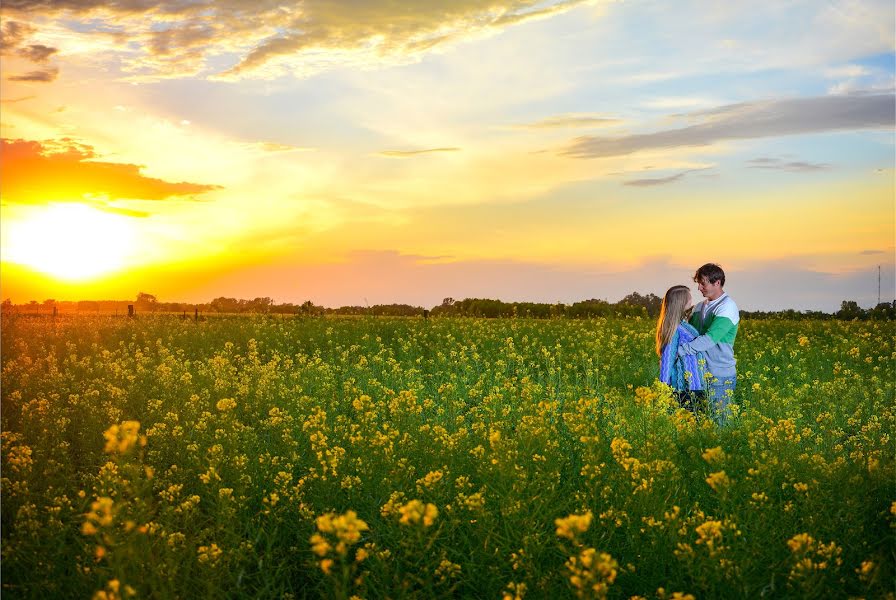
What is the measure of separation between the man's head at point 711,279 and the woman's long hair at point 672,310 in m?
0.23

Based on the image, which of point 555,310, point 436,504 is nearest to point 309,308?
point 555,310

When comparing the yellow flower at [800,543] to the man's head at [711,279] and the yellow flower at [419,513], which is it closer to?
the yellow flower at [419,513]

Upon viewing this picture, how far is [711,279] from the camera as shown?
30.9 feet

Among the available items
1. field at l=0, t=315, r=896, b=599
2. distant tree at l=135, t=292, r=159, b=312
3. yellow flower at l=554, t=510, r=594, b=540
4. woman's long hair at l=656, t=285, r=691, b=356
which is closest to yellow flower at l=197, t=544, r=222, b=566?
field at l=0, t=315, r=896, b=599

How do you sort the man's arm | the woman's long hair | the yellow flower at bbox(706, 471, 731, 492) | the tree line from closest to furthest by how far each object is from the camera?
1. the yellow flower at bbox(706, 471, 731, 492)
2. the man's arm
3. the woman's long hair
4. the tree line

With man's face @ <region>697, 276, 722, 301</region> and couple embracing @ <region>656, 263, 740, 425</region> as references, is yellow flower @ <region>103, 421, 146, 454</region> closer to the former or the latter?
couple embracing @ <region>656, 263, 740, 425</region>

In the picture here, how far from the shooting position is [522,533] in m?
4.94

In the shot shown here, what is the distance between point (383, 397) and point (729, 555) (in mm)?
6728

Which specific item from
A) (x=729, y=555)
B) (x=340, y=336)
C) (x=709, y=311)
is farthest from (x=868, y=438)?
(x=340, y=336)

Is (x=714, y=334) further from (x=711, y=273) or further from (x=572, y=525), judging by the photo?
(x=572, y=525)

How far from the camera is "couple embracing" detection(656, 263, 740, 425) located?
9.30m

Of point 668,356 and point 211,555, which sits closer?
point 211,555

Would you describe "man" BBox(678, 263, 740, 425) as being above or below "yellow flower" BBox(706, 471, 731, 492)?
above

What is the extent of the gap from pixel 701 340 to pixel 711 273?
88cm
